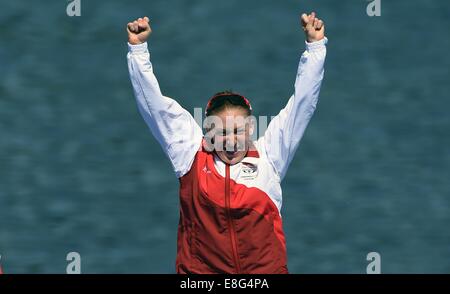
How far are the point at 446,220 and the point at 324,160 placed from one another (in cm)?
98

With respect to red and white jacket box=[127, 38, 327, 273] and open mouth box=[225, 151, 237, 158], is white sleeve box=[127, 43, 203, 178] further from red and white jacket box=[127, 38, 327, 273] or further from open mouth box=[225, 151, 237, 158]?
open mouth box=[225, 151, 237, 158]

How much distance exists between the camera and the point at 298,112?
7.01 meters

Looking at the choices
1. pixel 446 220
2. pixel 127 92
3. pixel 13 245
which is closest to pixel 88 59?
pixel 127 92

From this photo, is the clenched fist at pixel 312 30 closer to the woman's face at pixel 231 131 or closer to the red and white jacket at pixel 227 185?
the red and white jacket at pixel 227 185

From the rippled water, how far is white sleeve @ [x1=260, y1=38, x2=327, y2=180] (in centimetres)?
403

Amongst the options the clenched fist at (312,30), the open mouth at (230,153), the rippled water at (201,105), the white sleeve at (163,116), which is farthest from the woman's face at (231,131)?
the rippled water at (201,105)

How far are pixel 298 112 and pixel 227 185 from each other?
1.38 ft

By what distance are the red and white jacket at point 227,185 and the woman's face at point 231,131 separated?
0.20 ft

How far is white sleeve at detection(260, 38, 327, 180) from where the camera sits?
697 centimetres

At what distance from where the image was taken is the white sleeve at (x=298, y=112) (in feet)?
22.9

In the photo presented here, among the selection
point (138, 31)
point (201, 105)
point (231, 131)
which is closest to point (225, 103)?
point (231, 131)

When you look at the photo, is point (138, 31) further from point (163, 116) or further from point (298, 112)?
point (298, 112)

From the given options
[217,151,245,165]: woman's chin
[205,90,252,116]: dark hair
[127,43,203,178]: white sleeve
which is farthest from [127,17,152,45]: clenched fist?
[217,151,245,165]: woman's chin
